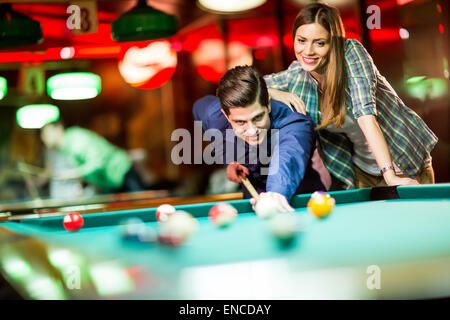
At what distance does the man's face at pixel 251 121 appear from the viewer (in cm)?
251

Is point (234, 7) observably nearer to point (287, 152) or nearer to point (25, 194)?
point (287, 152)

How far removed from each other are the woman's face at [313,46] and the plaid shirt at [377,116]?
0.26 feet

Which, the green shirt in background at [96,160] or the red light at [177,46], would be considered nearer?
A: the green shirt in background at [96,160]

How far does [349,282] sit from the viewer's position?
96cm

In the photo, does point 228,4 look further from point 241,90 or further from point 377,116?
point 377,116

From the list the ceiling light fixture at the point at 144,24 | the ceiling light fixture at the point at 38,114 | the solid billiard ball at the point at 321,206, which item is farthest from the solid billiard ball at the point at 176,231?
the ceiling light fixture at the point at 38,114

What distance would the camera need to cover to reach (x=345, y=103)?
279 cm

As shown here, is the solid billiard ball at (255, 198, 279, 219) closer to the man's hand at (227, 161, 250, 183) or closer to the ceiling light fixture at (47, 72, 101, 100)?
the man's hand at (227, 161, 250, 183)

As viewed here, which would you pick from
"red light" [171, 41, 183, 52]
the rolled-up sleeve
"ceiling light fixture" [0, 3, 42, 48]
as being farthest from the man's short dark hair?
"red light" [171, 41, 183, 52]

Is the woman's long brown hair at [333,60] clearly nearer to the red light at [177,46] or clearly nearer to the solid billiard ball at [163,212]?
the solid billiard ball at [163,212]

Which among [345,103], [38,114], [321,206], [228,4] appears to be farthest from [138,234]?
[38,114]

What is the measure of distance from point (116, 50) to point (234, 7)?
4.54 meters

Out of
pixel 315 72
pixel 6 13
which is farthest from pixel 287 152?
pixel 6 13

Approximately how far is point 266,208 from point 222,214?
20cm
